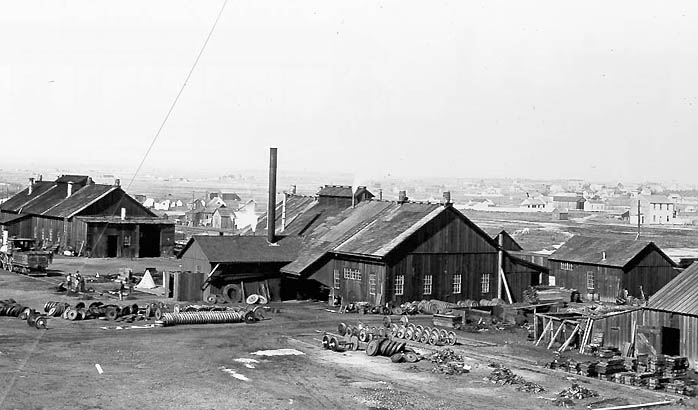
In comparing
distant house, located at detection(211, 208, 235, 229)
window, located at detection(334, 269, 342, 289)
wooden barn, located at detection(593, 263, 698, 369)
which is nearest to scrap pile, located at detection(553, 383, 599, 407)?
wooden barn, located at detection(593, 263, 698, 369)

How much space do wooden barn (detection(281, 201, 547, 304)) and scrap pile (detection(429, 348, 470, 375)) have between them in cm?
1472

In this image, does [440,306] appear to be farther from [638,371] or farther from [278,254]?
[638,371]

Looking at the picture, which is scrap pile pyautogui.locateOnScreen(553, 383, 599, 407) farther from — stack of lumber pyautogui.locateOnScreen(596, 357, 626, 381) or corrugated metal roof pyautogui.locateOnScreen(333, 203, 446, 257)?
corrugated metal roof pyautogui.locateOnScreen(333, 203, 446, 257)

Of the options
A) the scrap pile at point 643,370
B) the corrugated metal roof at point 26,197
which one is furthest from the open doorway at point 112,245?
the scrap pile at point 643,370

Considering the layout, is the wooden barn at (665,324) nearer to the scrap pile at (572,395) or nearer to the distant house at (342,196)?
the scrap pile at (572,395)

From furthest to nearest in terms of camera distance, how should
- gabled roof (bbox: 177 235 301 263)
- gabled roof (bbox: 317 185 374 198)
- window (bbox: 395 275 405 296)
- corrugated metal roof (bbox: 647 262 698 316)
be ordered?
gabled roof (bbox: 317 185 374 198)
gabled roof (bbox: 177 235 301 263)
window (bbox: 395 275 405 296)
corrugated metal roof (bbox: 647 262 698 316)

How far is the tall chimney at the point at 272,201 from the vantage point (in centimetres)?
5712

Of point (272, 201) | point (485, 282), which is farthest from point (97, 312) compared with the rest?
point (485, 282)

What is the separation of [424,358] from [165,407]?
11.6m

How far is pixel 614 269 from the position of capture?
59.2 meters

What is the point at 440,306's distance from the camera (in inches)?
1978

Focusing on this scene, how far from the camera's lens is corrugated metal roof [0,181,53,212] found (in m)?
94.7

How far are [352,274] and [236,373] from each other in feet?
69.6

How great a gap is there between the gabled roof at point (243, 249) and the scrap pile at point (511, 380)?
75.5ft
